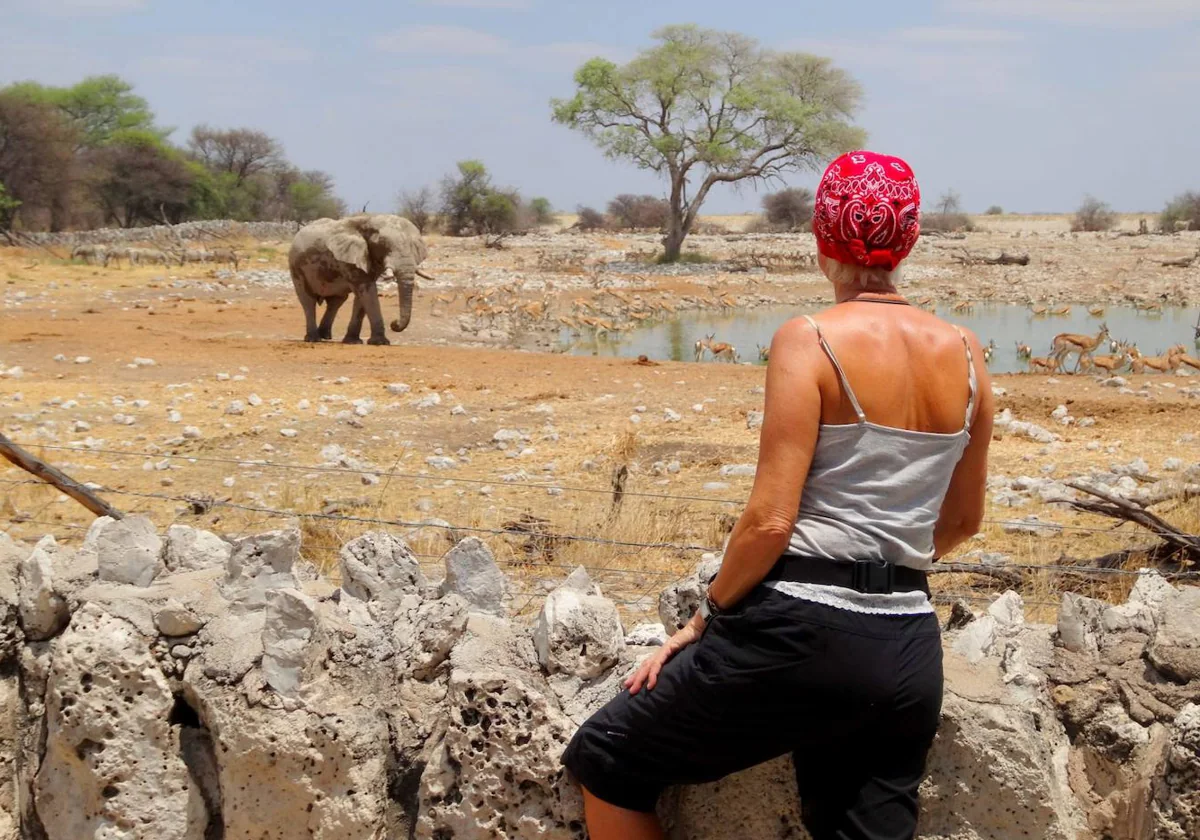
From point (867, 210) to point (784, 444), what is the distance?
17.4 inches

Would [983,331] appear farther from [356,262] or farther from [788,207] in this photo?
[788,207]

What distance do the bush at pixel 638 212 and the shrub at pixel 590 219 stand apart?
20.9 inches

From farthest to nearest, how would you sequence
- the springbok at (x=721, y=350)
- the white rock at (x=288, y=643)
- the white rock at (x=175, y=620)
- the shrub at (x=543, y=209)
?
the shrub at (x=543, y=209) < the springbok at (x=721, y=350) < the white rock at (x=175, y=620) < the white rock at (x=288, y=643)

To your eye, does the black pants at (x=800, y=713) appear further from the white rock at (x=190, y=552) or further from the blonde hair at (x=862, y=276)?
the white rock at (x=190, y=552)

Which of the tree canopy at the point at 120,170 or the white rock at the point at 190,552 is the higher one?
the tree canopy at the point at 120,170

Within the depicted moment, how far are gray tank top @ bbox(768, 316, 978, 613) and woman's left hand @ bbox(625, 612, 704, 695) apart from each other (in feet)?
0.64

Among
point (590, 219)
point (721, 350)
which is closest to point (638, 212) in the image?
point (590, 219)

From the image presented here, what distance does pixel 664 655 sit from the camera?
2.31m

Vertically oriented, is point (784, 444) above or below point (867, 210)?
below

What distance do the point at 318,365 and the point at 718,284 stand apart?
19.2 metres

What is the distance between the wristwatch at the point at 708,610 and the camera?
7.36ft

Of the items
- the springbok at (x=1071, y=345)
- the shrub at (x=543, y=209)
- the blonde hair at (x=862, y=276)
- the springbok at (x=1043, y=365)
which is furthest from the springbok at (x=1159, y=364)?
the shrub at (x=543, y=209)

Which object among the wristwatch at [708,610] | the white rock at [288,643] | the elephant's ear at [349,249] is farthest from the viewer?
the elephant's ear at [349,249]

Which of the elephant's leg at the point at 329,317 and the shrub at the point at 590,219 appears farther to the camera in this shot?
the shrub at the point at 590,219
